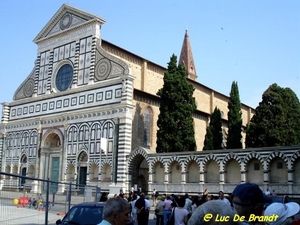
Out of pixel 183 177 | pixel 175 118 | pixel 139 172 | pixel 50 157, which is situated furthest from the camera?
pixel 50 157

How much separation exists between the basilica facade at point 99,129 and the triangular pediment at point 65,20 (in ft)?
0.35

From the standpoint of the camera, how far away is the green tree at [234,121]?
118ft

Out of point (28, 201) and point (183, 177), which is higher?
point (183, 177)

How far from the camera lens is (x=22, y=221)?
9680 mm

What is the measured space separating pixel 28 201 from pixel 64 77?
1177 inches

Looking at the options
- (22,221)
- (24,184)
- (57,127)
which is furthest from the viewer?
(57,127)

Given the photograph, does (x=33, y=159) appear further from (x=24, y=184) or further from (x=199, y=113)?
(x=24, y=184)

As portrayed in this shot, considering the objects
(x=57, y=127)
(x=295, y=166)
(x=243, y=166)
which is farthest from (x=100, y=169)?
(x=295, y=166)

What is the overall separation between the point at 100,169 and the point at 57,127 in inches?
306

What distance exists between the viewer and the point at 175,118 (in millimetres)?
31156

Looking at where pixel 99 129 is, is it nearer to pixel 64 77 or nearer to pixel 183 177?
pixel 64 77

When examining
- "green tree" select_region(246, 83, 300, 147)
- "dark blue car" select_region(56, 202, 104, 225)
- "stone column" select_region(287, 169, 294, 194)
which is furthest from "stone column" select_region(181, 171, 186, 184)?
"dark blue car" select_region(56, 202, 104, 225)

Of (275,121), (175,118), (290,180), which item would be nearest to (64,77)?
(175,118)

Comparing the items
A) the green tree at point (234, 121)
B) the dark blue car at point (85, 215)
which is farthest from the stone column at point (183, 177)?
the dark blue car at point (85, 215)
